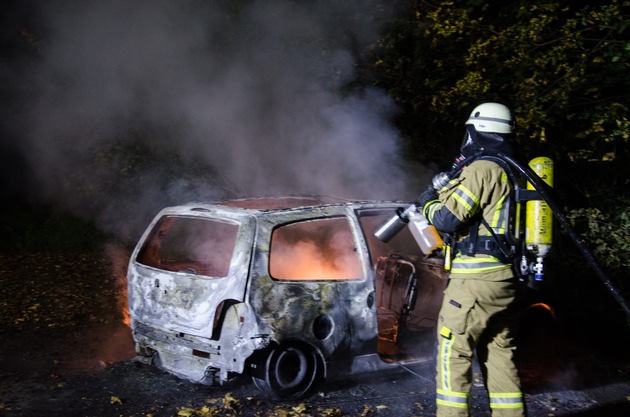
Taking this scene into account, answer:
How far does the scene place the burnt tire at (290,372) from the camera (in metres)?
3.97

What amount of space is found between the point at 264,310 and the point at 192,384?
1147 millimetres

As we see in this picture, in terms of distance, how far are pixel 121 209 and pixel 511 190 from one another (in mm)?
9247

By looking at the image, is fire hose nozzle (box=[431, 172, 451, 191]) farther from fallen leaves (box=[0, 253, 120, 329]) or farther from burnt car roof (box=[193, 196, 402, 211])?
fallen leaves (box=[0, 253, 120, 329])

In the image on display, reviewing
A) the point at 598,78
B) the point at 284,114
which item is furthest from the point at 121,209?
the point at 598,78

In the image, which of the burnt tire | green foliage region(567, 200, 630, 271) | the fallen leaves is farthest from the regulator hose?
the fallen leaves

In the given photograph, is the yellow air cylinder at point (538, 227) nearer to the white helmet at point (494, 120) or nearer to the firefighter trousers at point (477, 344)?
the firefighter trousers at point (477, 344)

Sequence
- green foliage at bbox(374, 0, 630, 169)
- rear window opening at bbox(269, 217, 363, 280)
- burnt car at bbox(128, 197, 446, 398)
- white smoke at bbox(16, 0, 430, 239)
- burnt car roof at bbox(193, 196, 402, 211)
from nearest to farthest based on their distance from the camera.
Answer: burnt car at bbox(128, 197, 446, 398)
burnt car roof at bbox(193, 196, 402, 211)
rear window opening at bbox(269, 217, 363, 280)
green foliage at bbox(374, 0, 630, 169)
white smoke at bbox(16, 0, 430, 239)

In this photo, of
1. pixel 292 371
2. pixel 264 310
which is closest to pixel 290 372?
pixel 292 371

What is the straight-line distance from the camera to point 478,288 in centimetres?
337

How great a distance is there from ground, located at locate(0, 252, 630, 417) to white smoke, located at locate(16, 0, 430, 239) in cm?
325

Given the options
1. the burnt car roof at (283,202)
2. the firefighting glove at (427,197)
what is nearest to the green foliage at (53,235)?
the burnt car roof at (283,202)

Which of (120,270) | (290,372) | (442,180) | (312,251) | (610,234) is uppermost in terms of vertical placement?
(442,180)

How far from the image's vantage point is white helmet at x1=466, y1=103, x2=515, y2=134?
11.8 feet

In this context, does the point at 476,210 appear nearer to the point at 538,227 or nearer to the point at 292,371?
the point at 538,227
